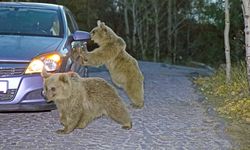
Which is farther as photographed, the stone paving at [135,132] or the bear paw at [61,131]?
the bear paw at [61,131]

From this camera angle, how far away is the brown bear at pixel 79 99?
6.88 metres

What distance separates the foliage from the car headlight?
2847mm

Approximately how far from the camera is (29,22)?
912cm

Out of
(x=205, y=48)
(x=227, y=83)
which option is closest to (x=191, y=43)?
(x=205, y=48)

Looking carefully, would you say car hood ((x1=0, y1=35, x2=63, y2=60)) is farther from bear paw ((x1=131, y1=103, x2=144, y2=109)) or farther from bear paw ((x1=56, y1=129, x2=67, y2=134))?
bear paw ((x1=131, y1=103, x2=144, y2=109))

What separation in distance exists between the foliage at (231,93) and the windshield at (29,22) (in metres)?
3.02

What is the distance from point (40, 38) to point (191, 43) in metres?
27.2

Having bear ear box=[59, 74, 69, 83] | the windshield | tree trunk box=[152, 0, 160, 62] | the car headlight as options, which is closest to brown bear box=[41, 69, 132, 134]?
bear ear box=[59, 74, 69, 83]

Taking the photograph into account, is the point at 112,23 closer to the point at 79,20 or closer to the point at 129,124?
the point at 79,20

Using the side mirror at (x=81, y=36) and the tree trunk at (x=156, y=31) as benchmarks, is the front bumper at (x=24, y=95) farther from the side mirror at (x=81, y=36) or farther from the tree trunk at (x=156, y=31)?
the tree trunk at (x=156, y=31)

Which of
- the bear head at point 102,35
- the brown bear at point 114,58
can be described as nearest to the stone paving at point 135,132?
the brown bear at point 114,58

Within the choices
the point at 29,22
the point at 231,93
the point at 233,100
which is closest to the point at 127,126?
the point at 29,22

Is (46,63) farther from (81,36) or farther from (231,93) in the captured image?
(231,93)

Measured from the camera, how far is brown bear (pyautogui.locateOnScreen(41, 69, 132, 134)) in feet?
22.6
